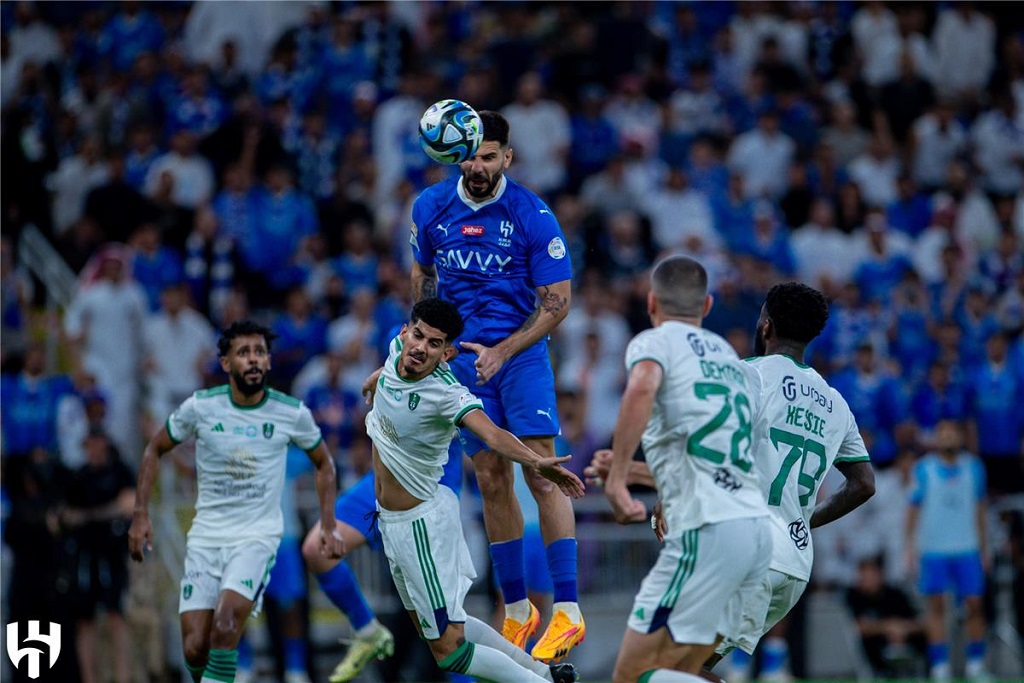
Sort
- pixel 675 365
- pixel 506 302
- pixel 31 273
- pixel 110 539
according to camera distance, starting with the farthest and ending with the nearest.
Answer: pixel 31 273 < pixel 110 539 < pixel 506 302 < pixel 675 365

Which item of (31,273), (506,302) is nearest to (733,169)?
(31,273)

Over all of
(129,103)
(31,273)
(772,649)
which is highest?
(129,103)

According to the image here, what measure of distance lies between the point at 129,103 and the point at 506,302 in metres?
12.9

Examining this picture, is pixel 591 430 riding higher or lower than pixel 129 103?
lower

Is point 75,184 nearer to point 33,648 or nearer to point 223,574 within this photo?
point 33,648

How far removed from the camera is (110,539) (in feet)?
58.8

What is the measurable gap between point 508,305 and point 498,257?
0.35 metres

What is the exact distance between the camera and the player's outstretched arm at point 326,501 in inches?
505

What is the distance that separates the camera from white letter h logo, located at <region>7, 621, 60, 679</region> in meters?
17.2

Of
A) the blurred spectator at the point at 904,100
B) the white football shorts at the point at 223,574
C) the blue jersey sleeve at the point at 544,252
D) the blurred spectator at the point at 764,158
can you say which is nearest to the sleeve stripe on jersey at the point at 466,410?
the blue jersey sleeve at the point at 544,252

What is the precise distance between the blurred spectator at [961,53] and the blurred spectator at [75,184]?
1275cm

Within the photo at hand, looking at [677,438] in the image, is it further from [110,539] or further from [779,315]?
[110,539]

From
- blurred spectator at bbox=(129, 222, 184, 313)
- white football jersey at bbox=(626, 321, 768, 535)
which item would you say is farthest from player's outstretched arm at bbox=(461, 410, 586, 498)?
blurred spectator at bbox=(129, 222, 184, 313)

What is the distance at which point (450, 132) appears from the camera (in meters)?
11.3
